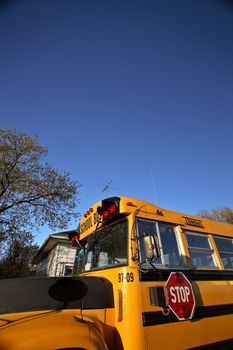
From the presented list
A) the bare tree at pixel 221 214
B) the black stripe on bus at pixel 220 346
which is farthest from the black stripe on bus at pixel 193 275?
the bare tree at pixel 221 214

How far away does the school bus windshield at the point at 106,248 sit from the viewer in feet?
12.0

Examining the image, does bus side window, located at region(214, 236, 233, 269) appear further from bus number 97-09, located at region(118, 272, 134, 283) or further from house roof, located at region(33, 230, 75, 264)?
Answer: house roof, located at region(33, 230, 75, 264)

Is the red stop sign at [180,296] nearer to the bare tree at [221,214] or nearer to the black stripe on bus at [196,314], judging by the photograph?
the black stripe on bus at [196,314]

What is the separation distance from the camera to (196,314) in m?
3.65

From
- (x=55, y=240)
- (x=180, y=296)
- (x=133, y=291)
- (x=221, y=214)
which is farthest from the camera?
(x=221, y=214)

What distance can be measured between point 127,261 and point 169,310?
2.68 feet

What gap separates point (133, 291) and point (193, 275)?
116 cm

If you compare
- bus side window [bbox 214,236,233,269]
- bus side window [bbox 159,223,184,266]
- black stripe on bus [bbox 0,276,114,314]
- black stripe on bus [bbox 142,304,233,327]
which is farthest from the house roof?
black stripe on bus [bbox 0,276,114,314]

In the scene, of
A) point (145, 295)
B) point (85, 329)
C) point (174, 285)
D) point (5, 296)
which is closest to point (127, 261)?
point (145, 295)

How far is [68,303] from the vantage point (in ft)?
9.73

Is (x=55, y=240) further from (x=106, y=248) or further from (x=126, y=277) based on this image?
(x=126, y=277)

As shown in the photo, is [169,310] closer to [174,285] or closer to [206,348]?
[174,285]

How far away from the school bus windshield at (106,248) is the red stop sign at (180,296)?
0.69 meters

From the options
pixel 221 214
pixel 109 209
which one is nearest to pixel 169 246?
pixel 109 209
